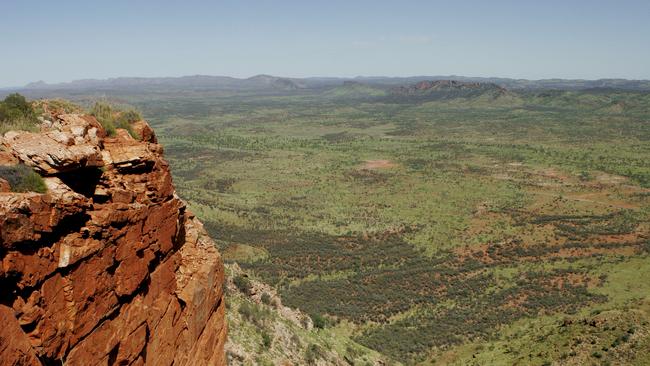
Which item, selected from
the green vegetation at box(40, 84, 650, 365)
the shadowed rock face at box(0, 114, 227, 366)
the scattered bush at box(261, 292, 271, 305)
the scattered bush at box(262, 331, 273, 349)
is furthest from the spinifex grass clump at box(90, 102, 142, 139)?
Answer: the scattered bush at box(261, 292, 271, 305)

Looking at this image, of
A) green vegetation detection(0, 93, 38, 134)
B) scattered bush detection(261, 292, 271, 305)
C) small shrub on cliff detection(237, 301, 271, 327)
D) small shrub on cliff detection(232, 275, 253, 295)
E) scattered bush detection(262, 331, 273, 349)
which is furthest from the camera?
scattered bush detection(261, 292, 271, 305)

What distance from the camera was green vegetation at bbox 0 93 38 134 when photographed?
12.0 m

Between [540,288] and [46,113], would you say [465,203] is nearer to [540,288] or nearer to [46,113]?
[540,288]

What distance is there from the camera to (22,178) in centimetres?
879

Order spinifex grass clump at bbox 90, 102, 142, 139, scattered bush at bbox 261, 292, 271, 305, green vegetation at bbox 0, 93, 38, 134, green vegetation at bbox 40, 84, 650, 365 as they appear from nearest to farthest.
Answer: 1. green vegetation at bbox 0, 93, 38, 134
2. spinifex grass clump at bbox 90, 102, 142, 139
3. scattered bush at bbox 261, 292, 271, 305
4. green vegetation at bbox 40, 84, 650, 365

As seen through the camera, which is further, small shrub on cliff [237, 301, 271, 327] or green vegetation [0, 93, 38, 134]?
small shrub on cliff [237, 301, 271, 327]

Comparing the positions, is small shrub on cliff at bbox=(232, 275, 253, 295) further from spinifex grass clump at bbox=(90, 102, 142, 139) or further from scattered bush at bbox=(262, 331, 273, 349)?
spinifex grass clump at bbox=(90, 102, 142, 139)

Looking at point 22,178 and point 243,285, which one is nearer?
point 22,178

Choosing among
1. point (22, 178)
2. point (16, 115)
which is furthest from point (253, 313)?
point (22, 178)

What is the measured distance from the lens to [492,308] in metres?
44.6

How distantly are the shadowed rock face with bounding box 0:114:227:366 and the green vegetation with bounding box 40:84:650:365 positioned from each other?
38.1 feet

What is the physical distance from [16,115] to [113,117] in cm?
251

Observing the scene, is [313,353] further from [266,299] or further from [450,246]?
[450,246]

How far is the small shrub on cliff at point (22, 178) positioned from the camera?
340 inches
